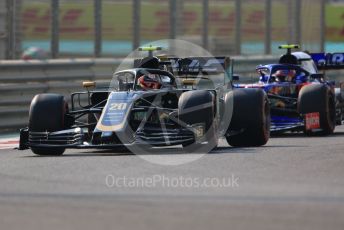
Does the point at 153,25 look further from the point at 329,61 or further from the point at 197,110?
the point at 197,110

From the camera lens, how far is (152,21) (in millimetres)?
20078

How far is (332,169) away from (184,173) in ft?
4.83

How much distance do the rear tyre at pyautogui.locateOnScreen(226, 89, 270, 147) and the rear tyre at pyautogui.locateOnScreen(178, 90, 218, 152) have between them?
78cm

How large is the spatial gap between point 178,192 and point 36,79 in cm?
932

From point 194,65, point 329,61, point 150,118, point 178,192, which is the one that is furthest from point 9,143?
point 178,192

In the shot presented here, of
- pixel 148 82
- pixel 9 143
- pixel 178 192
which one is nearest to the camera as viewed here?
pixel 178 192

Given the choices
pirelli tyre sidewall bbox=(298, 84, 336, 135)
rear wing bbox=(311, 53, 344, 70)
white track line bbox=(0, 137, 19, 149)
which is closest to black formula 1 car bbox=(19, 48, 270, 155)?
white track line bbox=(0, 137, 19, 149)

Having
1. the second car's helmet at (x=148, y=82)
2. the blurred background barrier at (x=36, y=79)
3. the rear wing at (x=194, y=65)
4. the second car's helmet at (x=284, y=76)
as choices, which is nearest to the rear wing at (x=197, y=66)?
the rear wing at (x=194, y=65)

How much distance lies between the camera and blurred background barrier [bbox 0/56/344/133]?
16953 millimetres

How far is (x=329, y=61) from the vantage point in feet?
61.5

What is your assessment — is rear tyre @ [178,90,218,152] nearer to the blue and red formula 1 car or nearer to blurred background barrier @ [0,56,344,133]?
the blue and red formula 1 car

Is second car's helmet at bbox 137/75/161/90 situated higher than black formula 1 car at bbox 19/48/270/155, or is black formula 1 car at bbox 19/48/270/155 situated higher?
second car's helmet at bbox 137/75/161/90

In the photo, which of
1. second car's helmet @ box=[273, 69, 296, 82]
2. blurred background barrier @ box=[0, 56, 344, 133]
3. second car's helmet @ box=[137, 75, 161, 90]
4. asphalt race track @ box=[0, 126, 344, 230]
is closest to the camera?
asphalt race track @ box=[0, 126, 344, 230]

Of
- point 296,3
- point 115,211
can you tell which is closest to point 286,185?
point 115,211
